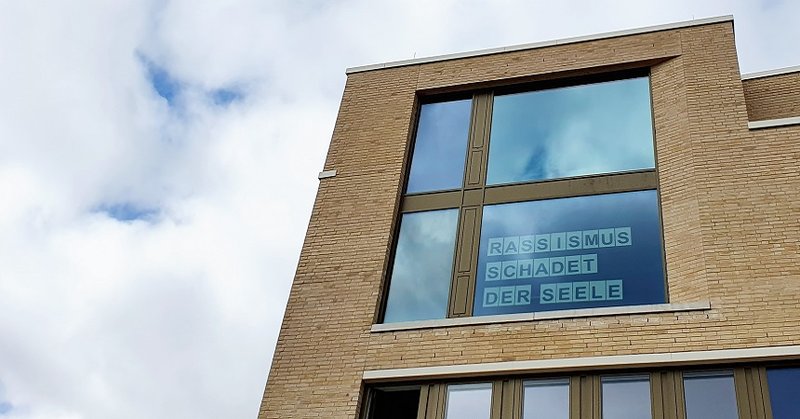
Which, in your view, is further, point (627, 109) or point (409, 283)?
point (627, 109)

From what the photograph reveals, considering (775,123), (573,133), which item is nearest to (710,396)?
(775,123)

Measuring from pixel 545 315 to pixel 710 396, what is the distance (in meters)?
2.48

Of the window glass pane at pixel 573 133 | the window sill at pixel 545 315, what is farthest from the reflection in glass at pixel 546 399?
the window glass pane at pixel 573 133

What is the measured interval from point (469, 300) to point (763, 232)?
437 cm

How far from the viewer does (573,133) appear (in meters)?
14.6

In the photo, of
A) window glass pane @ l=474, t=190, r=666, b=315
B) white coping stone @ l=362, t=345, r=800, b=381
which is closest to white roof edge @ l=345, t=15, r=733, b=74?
window glass pane @ l=474, t=190, r=666, b=315

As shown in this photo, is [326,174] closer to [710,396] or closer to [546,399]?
[546,399]

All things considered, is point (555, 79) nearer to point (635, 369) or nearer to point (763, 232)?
point (763, 232)

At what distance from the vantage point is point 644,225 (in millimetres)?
13055

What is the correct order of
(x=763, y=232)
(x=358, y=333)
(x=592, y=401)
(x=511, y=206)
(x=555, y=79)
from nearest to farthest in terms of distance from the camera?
(x=592, y=401)
(x=763, y=232)
(x=358, y=333)
(x=511, y=206)
(x=555, y=79)

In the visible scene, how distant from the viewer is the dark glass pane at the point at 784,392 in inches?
408

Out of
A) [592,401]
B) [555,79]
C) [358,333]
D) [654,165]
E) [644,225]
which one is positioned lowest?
[592,401]

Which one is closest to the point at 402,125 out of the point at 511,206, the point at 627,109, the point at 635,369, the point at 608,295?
the point at 511,206

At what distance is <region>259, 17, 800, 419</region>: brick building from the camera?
1136 centimetres
